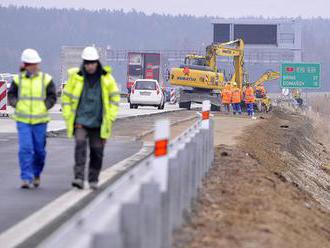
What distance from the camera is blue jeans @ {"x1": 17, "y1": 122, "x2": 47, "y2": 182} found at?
1282 centimetres

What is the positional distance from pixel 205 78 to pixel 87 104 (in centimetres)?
4011

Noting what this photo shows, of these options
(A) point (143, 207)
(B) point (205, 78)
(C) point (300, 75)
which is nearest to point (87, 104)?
(A) point (143, 207)

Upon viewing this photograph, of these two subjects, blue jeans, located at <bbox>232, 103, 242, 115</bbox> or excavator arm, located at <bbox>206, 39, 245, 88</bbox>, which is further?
excavator arm, located at <bbox>206, 39, 245, 88</bbox>

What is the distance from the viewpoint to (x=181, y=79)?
52781 mm

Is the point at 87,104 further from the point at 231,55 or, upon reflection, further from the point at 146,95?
the point at 231,55

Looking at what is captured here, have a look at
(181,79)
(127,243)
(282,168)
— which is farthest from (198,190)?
(181,79)

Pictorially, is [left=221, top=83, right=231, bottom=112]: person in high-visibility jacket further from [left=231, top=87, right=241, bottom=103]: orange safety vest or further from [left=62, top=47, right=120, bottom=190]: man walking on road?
[left=62, top=47, right=120, bottom=190]: man walking on road

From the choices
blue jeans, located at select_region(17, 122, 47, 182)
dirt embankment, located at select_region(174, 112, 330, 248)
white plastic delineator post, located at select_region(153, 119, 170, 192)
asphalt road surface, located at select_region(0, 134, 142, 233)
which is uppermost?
white plastic delineator post, located at select_region(153, 119, 170, 192)

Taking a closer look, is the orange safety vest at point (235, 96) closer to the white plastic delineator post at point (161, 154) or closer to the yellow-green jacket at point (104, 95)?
A: the yellow-green jacket at point (104, 95)

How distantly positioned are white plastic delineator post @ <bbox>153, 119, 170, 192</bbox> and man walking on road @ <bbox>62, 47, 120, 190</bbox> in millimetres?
4410

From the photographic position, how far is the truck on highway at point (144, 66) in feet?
288

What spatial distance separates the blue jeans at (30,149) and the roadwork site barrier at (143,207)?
2922mm

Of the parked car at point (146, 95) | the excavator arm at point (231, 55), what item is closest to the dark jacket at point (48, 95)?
the parked car at point (146, 95)

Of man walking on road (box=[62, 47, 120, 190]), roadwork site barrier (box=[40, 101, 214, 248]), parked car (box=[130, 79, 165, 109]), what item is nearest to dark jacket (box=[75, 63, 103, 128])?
man walking on road (box=[62, 47, 120, 190])
